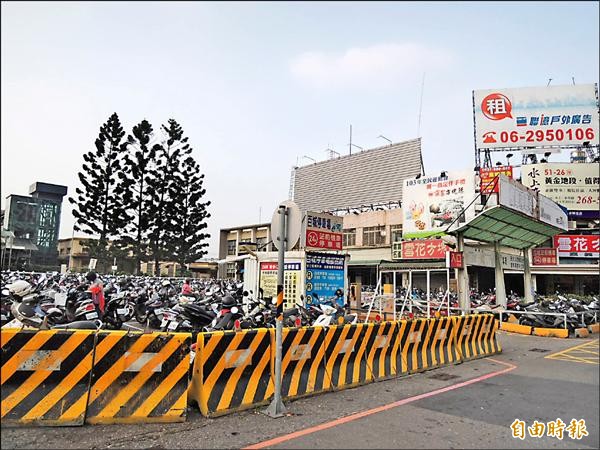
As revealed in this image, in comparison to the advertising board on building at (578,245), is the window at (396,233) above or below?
above

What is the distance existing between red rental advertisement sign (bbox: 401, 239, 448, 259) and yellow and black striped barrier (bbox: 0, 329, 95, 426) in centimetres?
2020

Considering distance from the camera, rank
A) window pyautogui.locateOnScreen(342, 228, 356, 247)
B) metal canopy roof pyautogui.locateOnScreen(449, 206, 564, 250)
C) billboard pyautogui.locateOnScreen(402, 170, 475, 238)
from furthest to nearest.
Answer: window pyautogui.locateOnScreen(342, 228, 356, 247) < billboard pyautogui.locateOnScreen(402, 170, 475, 238) < metal canopy roof pyautogui.locateOnScreen(449, 206, 564, 250)

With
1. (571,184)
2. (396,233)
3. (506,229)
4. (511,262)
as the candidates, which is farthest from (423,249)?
(506,229)

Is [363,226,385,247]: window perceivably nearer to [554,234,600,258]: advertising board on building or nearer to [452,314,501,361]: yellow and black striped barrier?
[554,234,600,258]: advertising board on building

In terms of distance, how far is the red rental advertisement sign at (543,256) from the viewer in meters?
20.8

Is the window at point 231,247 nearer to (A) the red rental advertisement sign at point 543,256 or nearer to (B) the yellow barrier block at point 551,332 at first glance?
(A) the red rental advertisement sign at point 543,256

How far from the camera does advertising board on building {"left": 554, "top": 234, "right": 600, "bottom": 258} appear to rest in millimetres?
23469

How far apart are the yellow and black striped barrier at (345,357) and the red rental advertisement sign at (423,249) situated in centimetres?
1781

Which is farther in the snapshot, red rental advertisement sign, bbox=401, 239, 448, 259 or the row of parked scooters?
red rental advertisement sign, bbox=401, 239, 448, 259

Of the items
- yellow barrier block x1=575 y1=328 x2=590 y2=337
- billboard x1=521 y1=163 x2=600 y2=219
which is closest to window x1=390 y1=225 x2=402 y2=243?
billboard x1=521 y1=163 x2=600 y2=219

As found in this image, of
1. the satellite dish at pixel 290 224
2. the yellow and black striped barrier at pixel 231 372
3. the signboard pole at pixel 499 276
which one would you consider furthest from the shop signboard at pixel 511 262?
the yellow and black striped barrier at pixel 231 372

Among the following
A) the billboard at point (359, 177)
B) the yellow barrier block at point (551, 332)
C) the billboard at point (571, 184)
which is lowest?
the yellow barrier block at point (551, 332)

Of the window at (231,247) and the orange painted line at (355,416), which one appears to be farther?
the window at (231,247)

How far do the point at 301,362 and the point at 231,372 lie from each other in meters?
0.86
